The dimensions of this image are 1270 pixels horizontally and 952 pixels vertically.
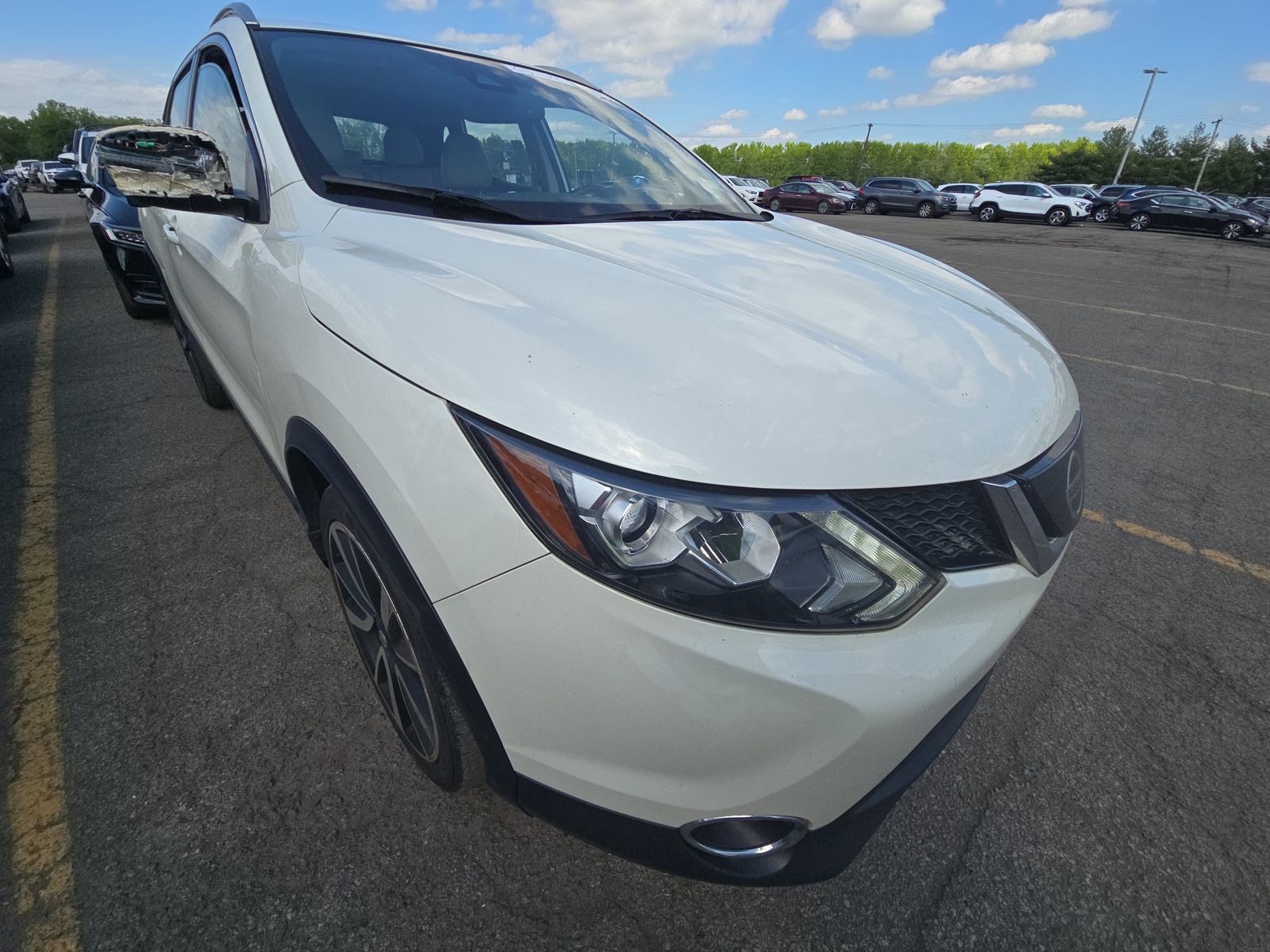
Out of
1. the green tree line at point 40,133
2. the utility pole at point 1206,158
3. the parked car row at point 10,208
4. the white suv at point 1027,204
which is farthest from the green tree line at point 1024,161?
the green tree line at point 40,133

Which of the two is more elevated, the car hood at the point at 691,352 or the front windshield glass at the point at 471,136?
the front windshield glass at the point at 471,136

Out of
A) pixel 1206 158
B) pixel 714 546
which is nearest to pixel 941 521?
pixel 714 546

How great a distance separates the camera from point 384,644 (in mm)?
1570

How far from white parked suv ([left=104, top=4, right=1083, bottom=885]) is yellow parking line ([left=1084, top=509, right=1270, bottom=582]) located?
6.19 ft

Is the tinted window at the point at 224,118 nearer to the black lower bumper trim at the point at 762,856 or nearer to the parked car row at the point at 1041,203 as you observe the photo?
the black lower bumper trim at the point at 762,856

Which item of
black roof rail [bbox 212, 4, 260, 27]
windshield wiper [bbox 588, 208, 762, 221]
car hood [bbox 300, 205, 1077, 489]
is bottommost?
car hood [bbox 300, 205, 1077, 489]

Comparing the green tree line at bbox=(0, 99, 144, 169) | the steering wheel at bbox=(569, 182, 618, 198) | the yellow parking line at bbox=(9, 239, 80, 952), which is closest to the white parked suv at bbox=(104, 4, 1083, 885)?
the steering wheel at bbox=(569, 182, 618, 198)

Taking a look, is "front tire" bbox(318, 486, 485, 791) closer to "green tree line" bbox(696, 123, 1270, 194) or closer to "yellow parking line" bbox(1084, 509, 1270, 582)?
"yellow parking line" bbox(1084, 509, 1270, 582)

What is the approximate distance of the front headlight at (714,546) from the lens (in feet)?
3.32

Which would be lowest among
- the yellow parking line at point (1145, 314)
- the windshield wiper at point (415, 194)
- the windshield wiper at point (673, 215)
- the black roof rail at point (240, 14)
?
the yellow parking line at point (1145, 314)

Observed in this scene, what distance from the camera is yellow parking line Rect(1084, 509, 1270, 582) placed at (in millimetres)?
2752

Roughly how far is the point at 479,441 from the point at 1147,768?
79.3 inches

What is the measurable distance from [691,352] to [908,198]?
32.3m

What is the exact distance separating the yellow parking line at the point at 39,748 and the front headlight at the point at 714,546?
137 cm
